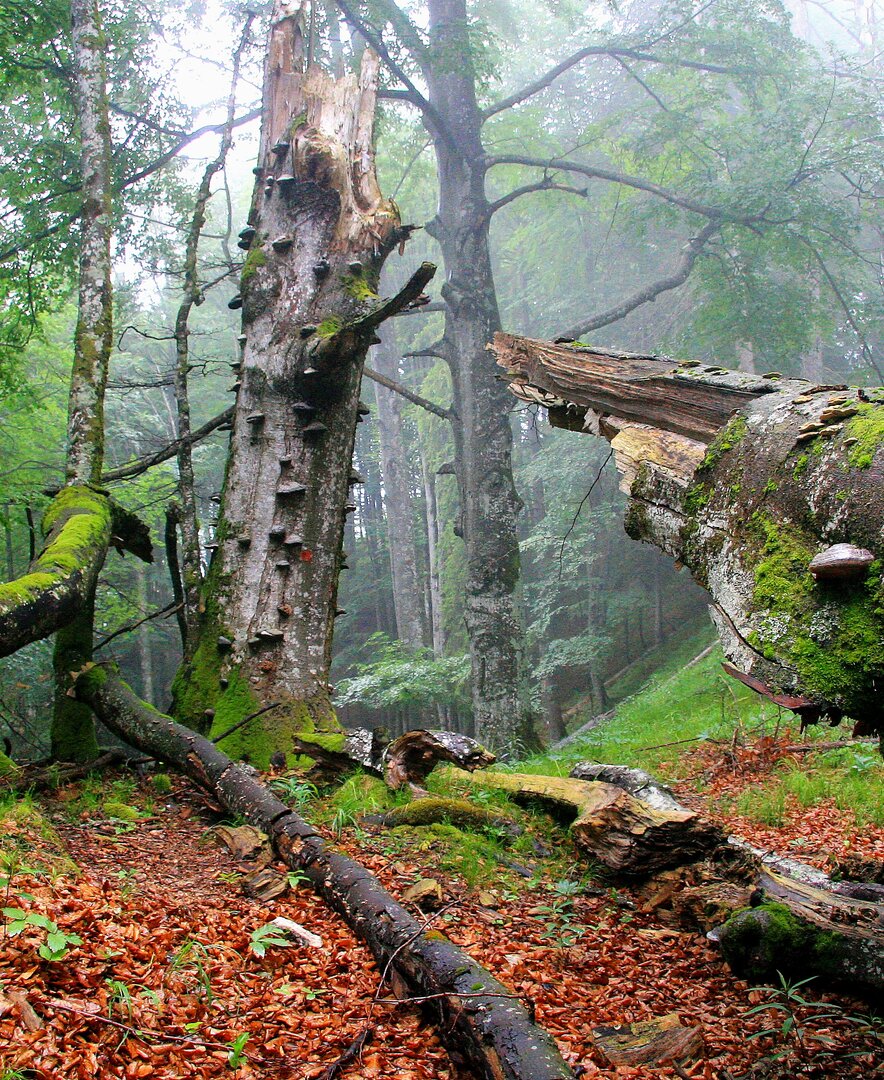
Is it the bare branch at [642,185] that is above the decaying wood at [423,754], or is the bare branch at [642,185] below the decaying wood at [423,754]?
above

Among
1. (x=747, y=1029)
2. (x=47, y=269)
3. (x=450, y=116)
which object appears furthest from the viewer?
(x=450, y=116)

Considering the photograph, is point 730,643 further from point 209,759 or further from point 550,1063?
point 209,759

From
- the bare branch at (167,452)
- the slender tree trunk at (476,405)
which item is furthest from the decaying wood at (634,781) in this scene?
the slender tree trunk at (476,405)

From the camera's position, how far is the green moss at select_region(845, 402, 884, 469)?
7.34ft

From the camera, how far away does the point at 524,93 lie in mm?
13375

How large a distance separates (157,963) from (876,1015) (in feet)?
9.02

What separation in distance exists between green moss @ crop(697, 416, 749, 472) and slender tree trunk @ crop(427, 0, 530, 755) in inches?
300

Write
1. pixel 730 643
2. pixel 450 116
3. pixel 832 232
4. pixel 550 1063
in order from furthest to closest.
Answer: pixel 450 116, pixel 832 232, pixel 730 643, pixel 550 1063

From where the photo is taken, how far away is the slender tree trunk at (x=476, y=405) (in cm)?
1088

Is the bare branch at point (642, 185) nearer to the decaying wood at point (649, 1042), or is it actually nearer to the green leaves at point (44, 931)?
the decaying wood at point (649, 1042)

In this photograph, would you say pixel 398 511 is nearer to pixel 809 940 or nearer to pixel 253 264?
pixel 253 264

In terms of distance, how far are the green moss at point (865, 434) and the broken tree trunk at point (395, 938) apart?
2.01 meters

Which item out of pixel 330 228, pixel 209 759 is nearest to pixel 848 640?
pixel 209 759

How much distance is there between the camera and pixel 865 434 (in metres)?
2.31
